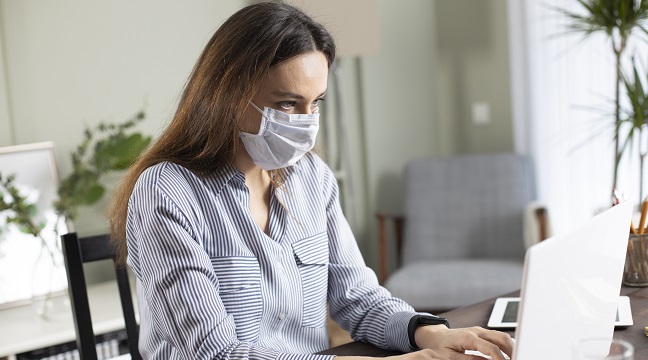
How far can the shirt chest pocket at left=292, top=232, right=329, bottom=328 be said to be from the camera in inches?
63.5

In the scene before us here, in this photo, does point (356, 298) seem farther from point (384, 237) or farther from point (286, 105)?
point (384, 237)

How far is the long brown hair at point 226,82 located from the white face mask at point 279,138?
4cm

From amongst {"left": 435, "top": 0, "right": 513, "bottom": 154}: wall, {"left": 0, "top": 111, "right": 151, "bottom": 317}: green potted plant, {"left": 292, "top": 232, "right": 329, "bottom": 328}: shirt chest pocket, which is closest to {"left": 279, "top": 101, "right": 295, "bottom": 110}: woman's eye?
{"left": 292, "top": 232, "right": 329, "bottom": 328}: shirt chest pocket

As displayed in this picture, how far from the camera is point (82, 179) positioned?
2.94 metres

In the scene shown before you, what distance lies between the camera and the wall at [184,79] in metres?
3.03

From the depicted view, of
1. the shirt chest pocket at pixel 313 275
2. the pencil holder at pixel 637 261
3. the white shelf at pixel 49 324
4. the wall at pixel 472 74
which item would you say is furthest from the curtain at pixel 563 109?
the shirt chest pocket at pixel 313 275

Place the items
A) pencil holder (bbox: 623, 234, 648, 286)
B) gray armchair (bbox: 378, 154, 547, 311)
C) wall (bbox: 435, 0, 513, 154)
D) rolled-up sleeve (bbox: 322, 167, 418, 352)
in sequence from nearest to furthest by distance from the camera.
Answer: rolled-up sleeve (bbox: 322, 167, 418, 352) < pencil holder (bbox: 623, 234, 648, 286) < gray armchair (bbox: 378, 154, 547, 311) < wall (bbox: 435, 0, 513, 154)

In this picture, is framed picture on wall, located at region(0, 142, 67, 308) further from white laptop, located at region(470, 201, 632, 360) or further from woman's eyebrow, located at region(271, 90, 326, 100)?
white laptop, located at region(470, 201, 632, 360)

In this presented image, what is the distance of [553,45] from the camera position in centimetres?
382

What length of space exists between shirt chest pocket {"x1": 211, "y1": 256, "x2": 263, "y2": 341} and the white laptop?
0.56 meters

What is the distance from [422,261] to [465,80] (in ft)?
3.49

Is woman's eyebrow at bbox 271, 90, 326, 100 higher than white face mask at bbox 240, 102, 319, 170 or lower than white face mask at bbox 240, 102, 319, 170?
higher

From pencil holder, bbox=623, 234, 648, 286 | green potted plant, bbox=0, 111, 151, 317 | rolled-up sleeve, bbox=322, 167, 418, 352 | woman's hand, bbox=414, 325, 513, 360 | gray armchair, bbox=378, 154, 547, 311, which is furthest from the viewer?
gray armchair, bbox=378, 154, 547, 311

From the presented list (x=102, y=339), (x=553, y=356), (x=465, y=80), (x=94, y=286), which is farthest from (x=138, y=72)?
(x=553, y=356)
